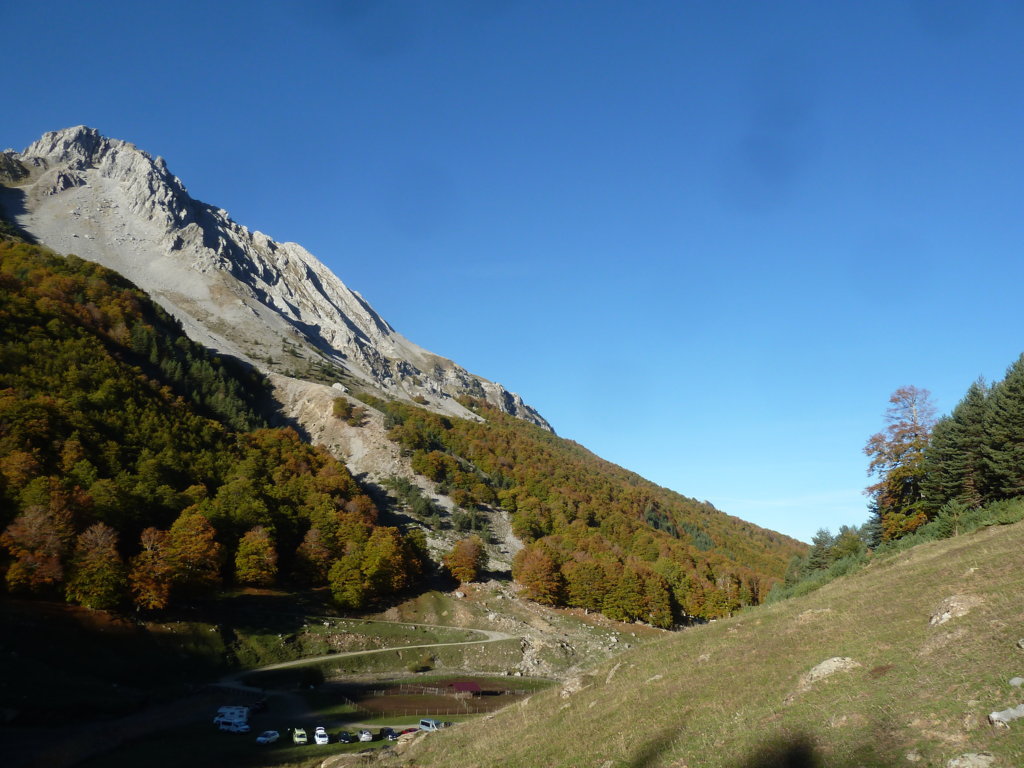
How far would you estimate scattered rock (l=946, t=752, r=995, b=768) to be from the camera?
11.9 m

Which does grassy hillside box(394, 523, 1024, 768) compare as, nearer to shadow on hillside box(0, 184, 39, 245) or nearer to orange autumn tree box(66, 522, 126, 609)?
orange autumn tree box(66, 522, 126, 609)

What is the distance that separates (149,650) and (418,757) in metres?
43.8

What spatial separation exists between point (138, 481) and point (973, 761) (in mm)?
93168

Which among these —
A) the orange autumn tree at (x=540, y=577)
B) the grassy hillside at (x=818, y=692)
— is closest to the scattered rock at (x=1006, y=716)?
the grassy hillside at (x=818, y=692)

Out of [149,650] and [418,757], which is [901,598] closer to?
[418,757]

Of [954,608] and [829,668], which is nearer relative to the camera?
[829,668]

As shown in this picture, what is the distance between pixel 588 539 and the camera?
135000mm

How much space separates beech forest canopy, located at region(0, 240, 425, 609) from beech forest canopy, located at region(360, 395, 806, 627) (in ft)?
90.4

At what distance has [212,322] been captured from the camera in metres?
192

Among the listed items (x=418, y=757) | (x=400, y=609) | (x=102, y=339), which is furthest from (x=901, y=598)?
(x=102, y=339)

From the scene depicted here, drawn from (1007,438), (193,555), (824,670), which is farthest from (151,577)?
(1007,438)

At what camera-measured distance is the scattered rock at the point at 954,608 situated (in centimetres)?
2030

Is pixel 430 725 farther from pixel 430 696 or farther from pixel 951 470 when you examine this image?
pixel 951 470

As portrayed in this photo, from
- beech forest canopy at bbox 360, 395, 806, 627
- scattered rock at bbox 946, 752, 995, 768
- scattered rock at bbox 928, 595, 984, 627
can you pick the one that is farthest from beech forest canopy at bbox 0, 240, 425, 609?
scattered rock at bbox 946, 752, 995, 768
